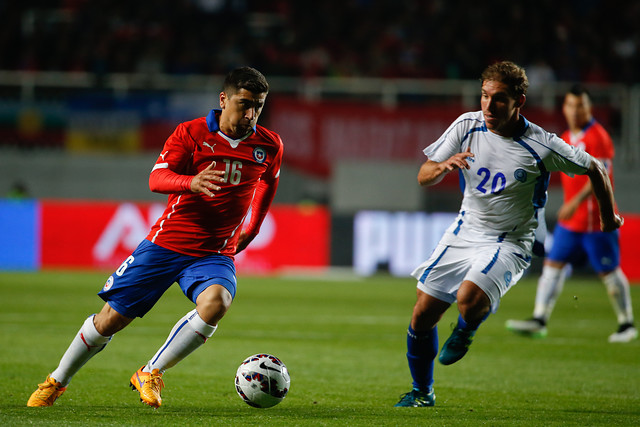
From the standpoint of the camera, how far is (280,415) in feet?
17.3

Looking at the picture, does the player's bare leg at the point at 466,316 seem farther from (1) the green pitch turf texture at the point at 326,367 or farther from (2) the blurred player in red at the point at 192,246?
(2) the blurred player in red at the point at 192,246

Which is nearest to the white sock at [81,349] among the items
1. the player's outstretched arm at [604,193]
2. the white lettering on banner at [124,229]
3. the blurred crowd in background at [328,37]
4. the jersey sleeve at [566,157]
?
the jersey sleeve at [566,157]

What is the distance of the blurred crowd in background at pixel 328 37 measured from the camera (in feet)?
68.2

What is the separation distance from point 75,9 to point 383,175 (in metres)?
8.49

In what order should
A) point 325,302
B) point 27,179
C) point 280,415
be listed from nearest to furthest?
point 280,415 < point 325,302 < point 27,179

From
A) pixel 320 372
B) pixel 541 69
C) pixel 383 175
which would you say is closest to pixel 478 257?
pixel 320 372

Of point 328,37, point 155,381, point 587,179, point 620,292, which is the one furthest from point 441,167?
point 328,37

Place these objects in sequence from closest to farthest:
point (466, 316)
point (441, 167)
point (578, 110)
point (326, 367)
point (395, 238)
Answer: point (441, 167) → point (466, 316) → point (326, 367) → point (578, 110) → point (395, 238)

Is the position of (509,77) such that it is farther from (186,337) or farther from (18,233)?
(18,233)

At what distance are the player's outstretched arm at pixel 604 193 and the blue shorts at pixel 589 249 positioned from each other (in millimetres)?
4076

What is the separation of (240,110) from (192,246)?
84 centimetres

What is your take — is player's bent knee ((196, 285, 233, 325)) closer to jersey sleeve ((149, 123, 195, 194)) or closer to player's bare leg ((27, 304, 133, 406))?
player's bare leg ((27, 304, 133, 406))

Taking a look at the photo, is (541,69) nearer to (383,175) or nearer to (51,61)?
(383,175)

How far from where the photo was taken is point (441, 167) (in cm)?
519
